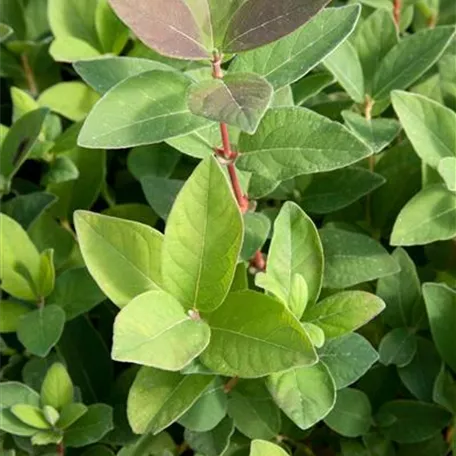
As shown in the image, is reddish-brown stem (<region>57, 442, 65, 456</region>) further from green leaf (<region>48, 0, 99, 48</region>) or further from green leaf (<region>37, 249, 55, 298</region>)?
green leaf (<region>48, 0, 99, 48</region>)

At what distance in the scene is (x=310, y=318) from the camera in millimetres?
691

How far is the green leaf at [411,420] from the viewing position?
775 mm

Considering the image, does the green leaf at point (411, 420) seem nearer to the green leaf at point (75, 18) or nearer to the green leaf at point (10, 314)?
the green leaf at point (10, 314)

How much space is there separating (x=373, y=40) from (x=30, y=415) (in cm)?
50

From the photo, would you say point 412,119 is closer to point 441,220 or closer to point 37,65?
point 441,220

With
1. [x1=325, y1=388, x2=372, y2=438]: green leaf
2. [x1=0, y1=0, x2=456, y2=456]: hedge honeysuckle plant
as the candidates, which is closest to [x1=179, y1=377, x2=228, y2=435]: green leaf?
[x1=0, y1=0, x2=456, y2=456]: hedge honeysuckle plant

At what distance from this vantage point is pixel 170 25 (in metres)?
0.62

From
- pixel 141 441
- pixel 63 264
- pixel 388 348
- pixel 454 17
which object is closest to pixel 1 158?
pixel 63 264

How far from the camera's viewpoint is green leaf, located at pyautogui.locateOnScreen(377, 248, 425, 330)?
0.79 meters

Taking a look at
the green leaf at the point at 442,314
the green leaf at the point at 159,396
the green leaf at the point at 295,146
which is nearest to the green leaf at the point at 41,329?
the green leaf at the point at 159,396

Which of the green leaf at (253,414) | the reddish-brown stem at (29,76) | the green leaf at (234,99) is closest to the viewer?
the green leaf at (234,99)

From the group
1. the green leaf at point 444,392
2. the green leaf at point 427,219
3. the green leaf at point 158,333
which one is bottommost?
the green leaf at point 444,392

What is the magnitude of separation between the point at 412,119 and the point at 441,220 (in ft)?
0.31

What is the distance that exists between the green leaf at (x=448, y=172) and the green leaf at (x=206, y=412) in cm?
A: 26
